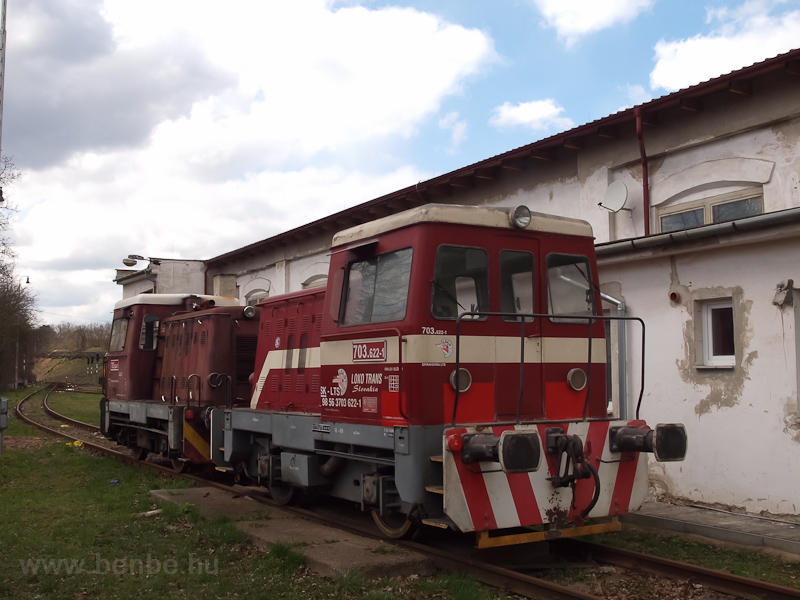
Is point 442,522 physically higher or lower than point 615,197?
lower

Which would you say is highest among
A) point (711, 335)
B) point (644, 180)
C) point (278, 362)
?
point (644, 180)

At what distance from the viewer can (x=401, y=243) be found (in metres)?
6.43

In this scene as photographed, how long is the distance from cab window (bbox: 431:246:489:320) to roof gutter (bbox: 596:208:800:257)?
311 cm

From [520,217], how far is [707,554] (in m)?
3.58

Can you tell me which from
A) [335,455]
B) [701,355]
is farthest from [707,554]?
[335,455]

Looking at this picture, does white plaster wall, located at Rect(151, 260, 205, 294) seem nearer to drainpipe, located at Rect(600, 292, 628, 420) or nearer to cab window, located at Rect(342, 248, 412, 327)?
drainpipe, located at Rect(600, 292, 628, 420)

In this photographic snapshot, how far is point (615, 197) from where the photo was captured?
1008cm

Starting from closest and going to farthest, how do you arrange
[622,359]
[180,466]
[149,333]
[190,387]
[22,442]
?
[622,359]
[190,387]
[180,466]
[149,333]
[22,442]

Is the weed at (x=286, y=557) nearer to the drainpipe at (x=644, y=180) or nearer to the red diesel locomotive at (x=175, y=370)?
the red diesel locomotive at (x=175, y=370)

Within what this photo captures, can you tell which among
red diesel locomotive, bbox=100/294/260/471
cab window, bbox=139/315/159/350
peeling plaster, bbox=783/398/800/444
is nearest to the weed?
red diesel locomotive, bbox=100/294/260/471

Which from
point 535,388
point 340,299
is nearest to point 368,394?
point 340,299

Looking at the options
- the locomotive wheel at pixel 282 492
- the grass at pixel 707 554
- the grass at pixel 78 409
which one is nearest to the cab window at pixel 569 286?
the grass at pixel 707 554

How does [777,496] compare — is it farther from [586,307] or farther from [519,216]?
[519,216]

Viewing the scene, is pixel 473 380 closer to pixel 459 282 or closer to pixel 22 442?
pixel 459 282
